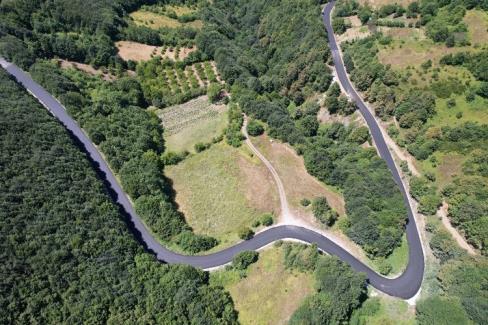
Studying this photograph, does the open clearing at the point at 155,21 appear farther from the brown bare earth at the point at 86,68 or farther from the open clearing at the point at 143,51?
the brown bare earth at the point at 86,68

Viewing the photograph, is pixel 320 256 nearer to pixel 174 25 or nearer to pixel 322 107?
pixel 322 107

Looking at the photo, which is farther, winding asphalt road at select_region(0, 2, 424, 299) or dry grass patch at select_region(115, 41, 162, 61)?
dry grass patch at select_region(115, 41, 162, 61)

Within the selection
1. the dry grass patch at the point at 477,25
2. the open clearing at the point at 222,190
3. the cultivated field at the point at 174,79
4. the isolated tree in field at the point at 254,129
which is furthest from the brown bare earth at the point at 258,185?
the dry grass patch at the point at 477,25

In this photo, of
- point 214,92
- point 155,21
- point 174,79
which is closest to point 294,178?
point 214,92

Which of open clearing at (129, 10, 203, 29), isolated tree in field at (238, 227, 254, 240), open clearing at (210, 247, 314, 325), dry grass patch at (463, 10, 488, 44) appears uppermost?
dry grass patch at (463, 10, 488, 44)

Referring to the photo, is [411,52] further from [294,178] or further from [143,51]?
[143,51]

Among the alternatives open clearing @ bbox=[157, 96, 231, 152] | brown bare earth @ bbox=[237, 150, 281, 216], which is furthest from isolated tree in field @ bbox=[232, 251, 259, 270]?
open clearing @ bbox=[157, 96, 231, 152]

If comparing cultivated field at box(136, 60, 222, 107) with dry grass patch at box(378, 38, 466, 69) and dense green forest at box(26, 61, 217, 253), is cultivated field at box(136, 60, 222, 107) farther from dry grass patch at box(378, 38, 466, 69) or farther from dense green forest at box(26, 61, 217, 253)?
dry grass patch at box(378, 38, 466, 69)
